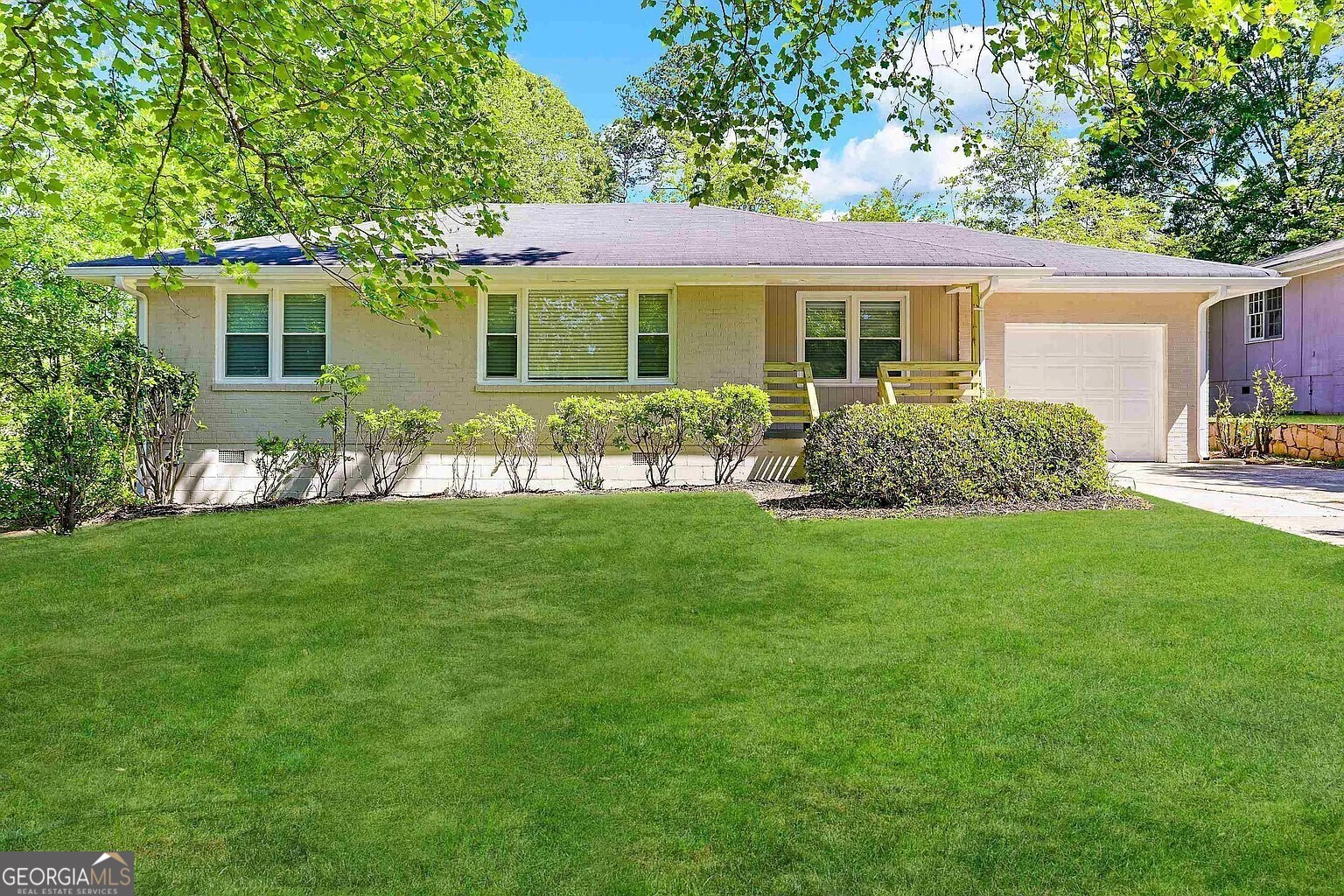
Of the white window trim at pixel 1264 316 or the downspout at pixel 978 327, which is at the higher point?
the white window trim at pixel 1264 316

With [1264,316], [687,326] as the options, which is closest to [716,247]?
[687,326]

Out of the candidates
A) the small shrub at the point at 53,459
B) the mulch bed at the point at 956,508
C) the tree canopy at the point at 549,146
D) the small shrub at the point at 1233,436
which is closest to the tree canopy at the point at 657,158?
the tree canopy at the point at 549,146

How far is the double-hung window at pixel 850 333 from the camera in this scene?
45.8 feet

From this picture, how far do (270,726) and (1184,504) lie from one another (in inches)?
346

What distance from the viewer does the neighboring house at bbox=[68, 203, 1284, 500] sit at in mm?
11766

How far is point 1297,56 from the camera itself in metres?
27.1

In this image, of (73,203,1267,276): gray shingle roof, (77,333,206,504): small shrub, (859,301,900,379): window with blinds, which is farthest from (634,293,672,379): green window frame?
(77,333,206,504): small shrub

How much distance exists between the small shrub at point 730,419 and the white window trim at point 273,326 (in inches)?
227

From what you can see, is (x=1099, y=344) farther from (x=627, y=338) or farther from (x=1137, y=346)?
(x=627, y=338)

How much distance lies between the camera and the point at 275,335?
40.7ft

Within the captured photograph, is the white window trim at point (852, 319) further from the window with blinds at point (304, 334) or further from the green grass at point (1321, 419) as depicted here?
the window with blinds at point (304, 334)

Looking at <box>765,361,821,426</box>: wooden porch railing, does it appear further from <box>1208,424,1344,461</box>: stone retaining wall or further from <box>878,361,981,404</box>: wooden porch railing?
<box>1208,424,1344,461</box>: stone retaining wall

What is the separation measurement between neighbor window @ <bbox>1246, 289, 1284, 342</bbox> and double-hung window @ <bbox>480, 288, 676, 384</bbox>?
628 inches

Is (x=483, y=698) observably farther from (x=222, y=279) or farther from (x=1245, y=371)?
(x=1245, y=371)
